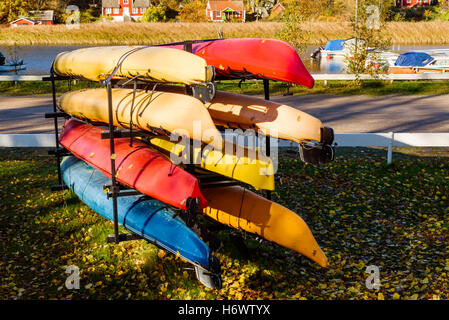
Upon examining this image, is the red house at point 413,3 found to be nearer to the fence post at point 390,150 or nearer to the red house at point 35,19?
the red house at point 35,19

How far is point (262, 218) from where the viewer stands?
24.9 ft

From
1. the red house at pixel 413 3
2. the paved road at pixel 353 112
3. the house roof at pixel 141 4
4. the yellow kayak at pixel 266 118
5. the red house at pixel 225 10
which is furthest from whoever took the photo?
the house roof at pixel 141 4

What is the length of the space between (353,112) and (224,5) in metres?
59.7

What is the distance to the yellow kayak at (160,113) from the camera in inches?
260

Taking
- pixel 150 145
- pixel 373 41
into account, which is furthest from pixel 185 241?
pixel 373 41

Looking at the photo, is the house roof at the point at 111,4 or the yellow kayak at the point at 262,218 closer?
the yellow kayak at the point at 262,218

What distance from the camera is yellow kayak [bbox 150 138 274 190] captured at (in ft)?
23.0

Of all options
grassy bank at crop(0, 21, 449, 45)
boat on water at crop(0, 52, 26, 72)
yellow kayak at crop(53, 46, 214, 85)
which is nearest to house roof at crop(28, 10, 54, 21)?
grassy bank at crop(0, 21, 449, 45)

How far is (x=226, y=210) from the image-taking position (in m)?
7.95

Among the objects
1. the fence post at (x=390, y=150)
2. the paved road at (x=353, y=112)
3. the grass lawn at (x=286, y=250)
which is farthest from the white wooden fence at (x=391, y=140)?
the paved road at (x=353, y=112)

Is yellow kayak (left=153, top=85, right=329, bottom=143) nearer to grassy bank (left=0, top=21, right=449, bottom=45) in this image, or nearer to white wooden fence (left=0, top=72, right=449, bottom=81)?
white wooden fence (left=0, top=72, right=449, bottom=81)

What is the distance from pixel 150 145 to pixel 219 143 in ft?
8.69
